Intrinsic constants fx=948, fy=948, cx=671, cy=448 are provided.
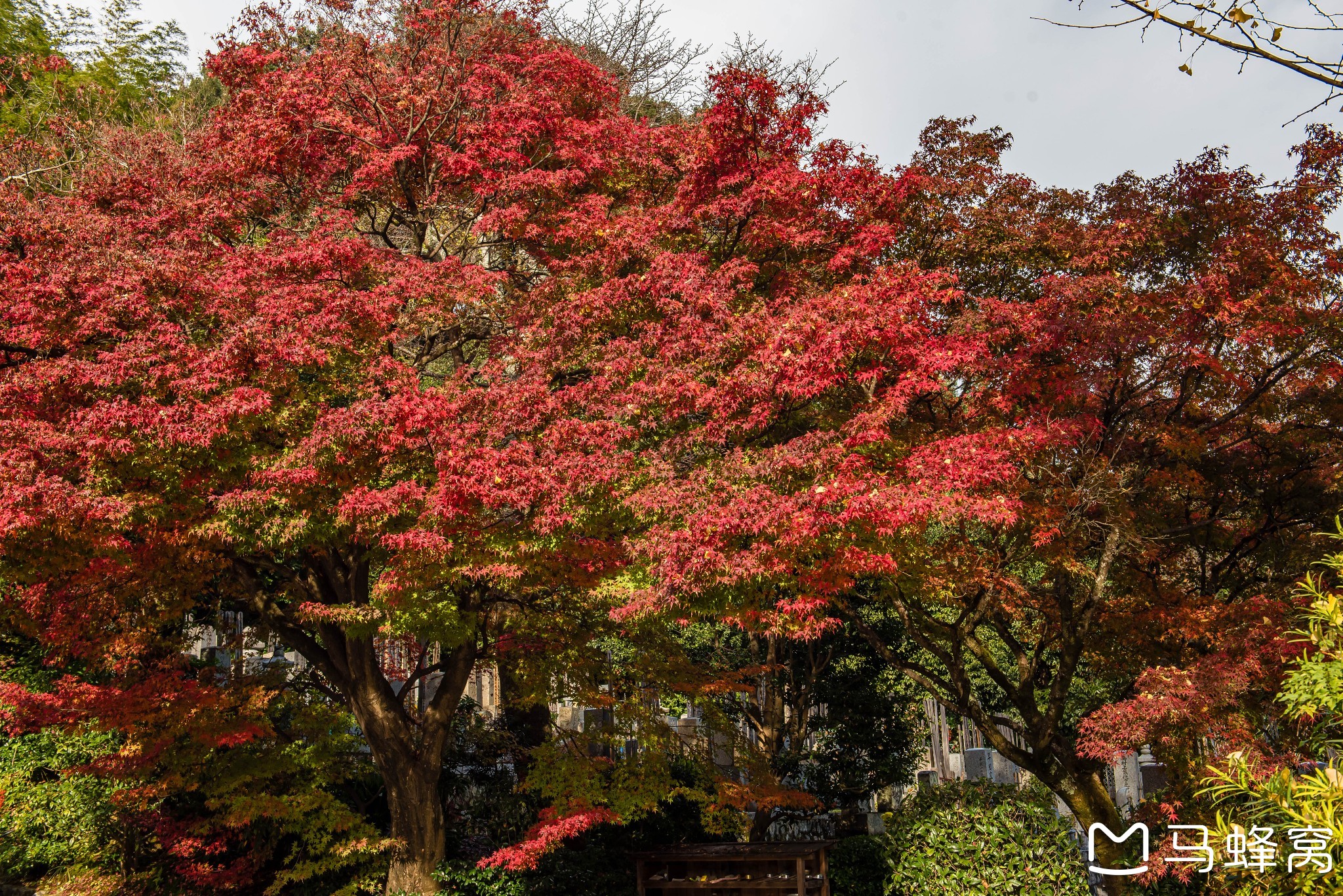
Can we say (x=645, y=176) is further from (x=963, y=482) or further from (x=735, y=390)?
(x=963, y=482)

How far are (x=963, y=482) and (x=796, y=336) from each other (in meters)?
2.07

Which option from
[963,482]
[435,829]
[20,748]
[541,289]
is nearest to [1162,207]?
[963,482]

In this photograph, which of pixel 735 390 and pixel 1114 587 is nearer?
pixel 735 390

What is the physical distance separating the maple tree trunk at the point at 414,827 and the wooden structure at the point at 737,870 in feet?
8.58

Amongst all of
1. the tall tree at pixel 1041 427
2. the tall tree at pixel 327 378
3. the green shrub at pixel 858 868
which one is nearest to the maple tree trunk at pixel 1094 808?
the tall tree at pixel 1041 427

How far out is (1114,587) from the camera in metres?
13.5

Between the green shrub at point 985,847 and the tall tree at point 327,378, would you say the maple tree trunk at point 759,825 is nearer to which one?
the green shrub at point 985,847

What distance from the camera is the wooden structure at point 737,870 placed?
10.1 meters

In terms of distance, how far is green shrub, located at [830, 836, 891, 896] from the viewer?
481 inches

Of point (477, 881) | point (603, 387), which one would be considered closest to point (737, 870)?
point (477, 881)

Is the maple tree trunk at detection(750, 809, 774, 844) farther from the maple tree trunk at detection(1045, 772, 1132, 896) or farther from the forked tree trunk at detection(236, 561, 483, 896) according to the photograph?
the forked tree trunk at detection(236, 561, 483, 896)

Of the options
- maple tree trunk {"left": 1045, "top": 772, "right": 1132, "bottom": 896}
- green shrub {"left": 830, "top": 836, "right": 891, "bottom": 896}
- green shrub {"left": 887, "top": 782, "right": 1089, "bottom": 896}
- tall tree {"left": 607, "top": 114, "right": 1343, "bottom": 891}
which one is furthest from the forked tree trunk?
maple tree trunk {"left": 1045, "top": 772, "right": 1132, "bottom": 896}

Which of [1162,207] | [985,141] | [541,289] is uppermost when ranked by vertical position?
[985,141]

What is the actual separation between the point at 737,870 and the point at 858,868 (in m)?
2.64
